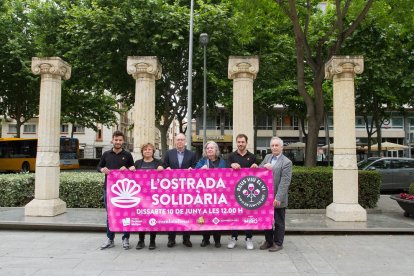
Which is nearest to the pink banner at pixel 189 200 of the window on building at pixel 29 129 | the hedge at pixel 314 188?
the hedge at pixel 314 188

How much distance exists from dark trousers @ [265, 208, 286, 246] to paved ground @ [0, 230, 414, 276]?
23 cm

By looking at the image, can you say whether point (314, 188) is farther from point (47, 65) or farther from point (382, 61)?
point (382, 61)

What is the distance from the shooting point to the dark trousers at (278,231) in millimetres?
7008

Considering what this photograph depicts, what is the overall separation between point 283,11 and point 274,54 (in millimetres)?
7424

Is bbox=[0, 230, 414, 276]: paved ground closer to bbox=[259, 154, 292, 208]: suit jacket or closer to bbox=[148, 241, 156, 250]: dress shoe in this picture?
bbox=[148, 241, 156, 250]: dress shoe

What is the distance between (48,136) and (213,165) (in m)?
5.06

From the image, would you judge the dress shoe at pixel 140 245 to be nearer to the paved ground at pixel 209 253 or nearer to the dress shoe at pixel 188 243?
the paved ground at pixel 209 253

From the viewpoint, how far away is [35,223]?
871 centimetres

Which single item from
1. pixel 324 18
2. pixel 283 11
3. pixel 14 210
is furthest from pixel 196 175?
pixel 324 18

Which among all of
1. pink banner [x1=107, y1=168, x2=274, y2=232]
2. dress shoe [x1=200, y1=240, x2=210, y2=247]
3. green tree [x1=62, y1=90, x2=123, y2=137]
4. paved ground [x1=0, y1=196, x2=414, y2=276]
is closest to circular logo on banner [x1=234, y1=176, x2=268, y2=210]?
pink banner [x1=107, y1=168, x2=274, y2=232]

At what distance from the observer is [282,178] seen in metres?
6.91

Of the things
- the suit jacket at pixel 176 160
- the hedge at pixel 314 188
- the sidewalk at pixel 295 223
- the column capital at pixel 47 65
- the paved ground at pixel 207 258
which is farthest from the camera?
the hedge at pixel 314 188

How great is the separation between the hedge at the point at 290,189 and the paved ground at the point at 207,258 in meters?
2.79

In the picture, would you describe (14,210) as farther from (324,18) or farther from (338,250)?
(324,18)
